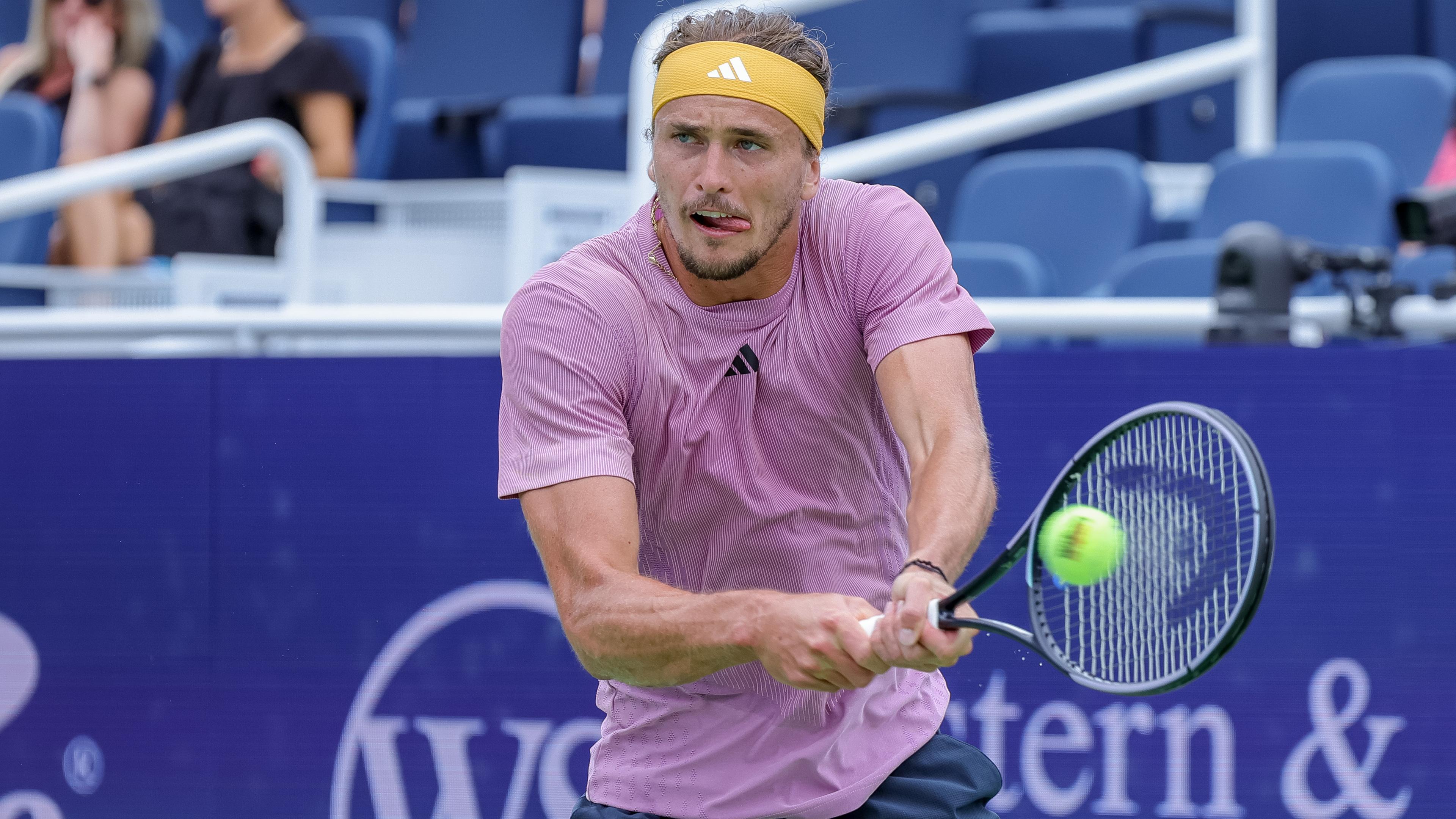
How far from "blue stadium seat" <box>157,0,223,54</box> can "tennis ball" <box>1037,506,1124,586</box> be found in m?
6.57

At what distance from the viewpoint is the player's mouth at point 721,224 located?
206 centimetres

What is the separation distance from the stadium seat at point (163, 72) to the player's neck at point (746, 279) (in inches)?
174

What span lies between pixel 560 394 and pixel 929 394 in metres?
0.43

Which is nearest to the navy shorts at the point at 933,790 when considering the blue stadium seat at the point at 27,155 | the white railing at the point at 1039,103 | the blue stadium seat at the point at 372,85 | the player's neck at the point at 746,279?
the player's neck at the point at 746,279

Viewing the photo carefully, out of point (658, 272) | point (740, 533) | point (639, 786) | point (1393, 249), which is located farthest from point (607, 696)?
point (1393, 249)

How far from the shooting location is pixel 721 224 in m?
2.07

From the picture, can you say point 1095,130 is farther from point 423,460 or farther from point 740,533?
point 740,533

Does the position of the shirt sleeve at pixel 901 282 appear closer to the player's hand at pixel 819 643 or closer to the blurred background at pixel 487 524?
the player's hand at pixel 819 643

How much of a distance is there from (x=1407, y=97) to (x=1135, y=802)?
113 inches

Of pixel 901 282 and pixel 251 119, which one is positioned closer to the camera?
pixel 901 282

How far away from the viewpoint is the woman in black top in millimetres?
5574

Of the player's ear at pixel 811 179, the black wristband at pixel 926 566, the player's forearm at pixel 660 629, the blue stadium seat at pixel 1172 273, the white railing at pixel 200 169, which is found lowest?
the player's forearm at pixel 660 629

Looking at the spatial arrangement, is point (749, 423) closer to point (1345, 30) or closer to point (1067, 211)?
point (1067, 211)

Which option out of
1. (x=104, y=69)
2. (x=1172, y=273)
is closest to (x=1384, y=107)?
(x=1172, y=273)
